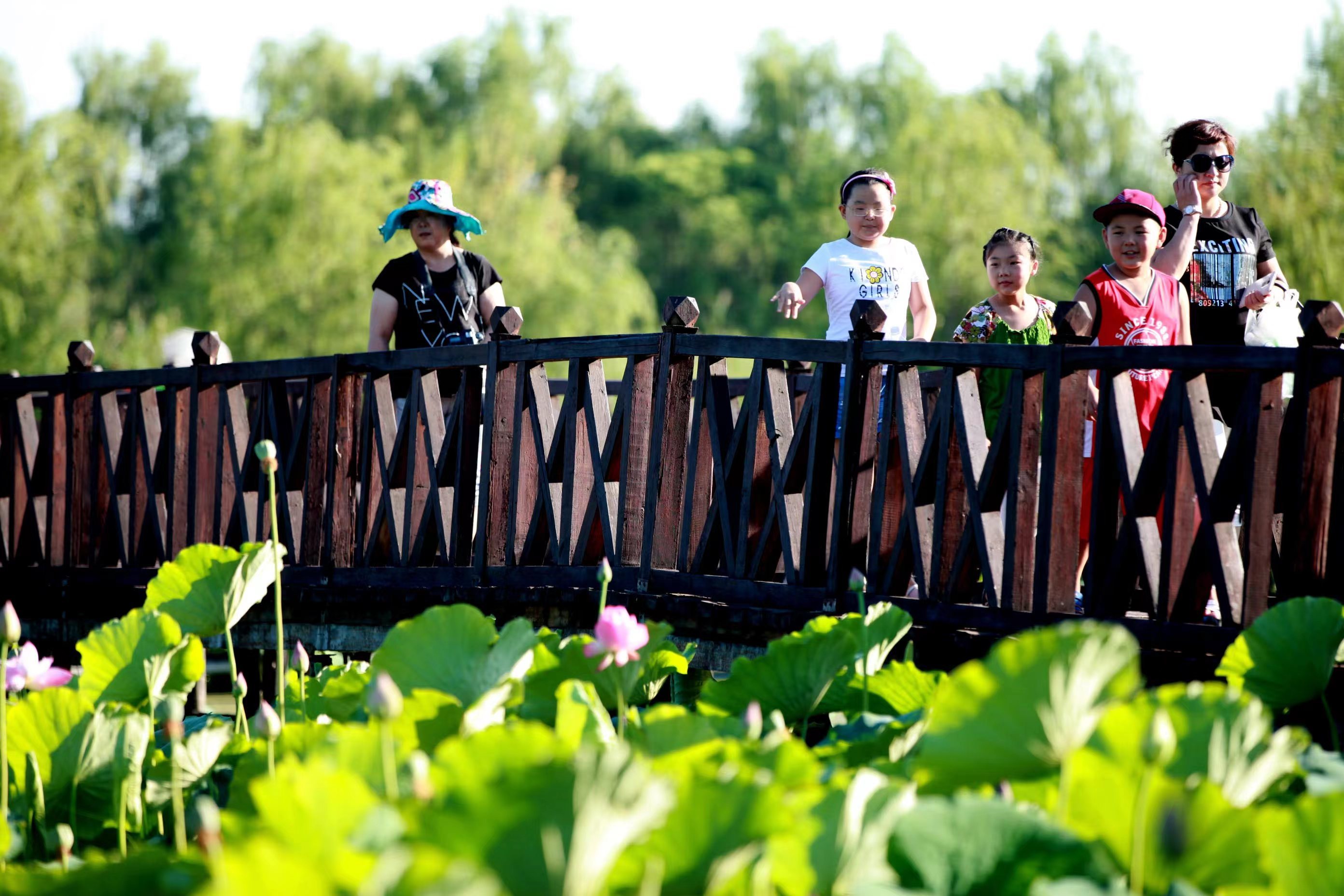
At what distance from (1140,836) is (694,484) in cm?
404

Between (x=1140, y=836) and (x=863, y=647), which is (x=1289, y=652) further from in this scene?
(x=1140, y=836)

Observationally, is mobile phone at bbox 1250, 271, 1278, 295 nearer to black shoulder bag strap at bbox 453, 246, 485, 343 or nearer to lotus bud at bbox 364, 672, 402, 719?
black shoulder bag strap at bbox 453, 246, 485, 343

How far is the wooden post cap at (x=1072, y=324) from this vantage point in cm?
432

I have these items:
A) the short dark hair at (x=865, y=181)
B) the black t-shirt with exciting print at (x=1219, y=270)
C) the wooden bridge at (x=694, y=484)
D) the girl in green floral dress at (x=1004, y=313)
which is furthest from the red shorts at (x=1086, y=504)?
the short dark hair at (x=865, y=181)

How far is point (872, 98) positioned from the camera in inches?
1560

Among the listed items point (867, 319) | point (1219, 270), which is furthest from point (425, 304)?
point (1219, 270)

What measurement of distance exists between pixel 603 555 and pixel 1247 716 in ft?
13.9

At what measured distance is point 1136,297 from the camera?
5035 mm

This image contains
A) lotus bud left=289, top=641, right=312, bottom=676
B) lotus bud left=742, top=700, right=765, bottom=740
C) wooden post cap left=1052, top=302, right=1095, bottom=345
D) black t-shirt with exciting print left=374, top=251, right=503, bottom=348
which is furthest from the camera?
black t-shirt with exciting print left=374, top=251, right=503, bottom=348

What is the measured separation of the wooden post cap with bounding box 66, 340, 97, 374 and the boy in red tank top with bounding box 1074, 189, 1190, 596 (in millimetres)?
4718

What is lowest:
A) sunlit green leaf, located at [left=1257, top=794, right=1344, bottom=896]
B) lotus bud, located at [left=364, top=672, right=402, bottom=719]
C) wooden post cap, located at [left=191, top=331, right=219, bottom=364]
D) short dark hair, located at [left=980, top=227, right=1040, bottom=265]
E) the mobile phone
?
sunlit green leaf, located at [left=1257, top=794, right=1344, bottom=896]

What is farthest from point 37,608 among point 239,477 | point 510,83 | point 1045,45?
point 1045,45

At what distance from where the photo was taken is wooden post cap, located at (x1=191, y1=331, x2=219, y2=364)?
7.00 m

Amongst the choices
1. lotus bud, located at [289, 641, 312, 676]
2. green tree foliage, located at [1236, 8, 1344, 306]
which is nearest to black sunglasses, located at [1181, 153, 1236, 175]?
lotus bud, located at [289, 641, 312, 676]
